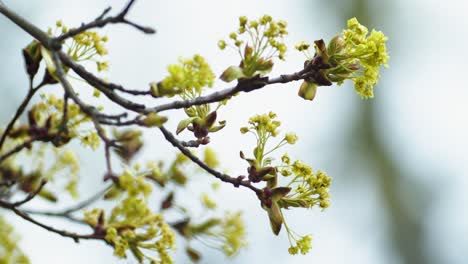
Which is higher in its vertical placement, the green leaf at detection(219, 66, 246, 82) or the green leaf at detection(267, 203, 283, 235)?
the green leaf at detection(219, 66, 246, 82)

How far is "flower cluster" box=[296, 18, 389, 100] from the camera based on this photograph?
5.90ft

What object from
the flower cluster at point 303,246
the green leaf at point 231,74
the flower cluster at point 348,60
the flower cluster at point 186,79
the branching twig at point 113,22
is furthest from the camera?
the flower cluster at point 303,246

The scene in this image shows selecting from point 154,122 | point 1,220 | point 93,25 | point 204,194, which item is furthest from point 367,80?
point 1,220

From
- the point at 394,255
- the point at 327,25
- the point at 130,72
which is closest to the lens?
the point at 394,255

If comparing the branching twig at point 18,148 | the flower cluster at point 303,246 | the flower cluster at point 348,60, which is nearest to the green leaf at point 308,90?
the flower cluster at point 348,60

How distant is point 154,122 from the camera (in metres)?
1.50

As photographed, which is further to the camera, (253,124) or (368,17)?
(368,17)

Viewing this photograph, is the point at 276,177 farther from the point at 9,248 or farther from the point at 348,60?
the point at 9,248

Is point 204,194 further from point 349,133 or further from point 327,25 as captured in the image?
point 327,25

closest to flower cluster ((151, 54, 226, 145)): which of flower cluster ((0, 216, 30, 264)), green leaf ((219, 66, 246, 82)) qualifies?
green leaf ((219, 66, 246, 82))

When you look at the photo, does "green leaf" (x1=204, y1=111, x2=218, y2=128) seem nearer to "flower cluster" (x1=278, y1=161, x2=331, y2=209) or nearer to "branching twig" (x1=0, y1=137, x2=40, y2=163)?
"flower cluster" (x1=278, y1=161, x2=331, y2=209)

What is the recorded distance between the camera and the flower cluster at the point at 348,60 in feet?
5.90

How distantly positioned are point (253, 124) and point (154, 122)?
17.4 inches

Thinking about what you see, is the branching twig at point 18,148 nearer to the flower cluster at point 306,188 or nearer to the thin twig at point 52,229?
the thin twig at point 52,229
